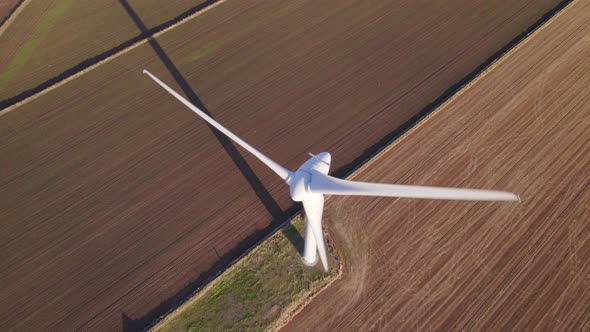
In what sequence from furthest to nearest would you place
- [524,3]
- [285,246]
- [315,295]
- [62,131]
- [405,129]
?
1. [524,3]
2. [62,131]
3. [405,129]
4. [285,246]
5. [315,295]

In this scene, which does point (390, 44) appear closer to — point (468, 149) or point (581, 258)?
point (468, 149)

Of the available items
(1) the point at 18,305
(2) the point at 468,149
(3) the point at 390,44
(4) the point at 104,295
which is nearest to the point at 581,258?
(2) the point at 468,149

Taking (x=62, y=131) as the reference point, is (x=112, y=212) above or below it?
below

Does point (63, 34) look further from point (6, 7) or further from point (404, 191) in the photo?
point (404, 191)

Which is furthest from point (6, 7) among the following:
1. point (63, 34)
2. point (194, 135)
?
point (194, 135)

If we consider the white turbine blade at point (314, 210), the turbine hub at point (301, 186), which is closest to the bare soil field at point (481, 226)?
the white turbine blade at point (314, 210)

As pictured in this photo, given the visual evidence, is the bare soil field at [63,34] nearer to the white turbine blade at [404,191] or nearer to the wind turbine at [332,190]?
the wind turbine at [332,190]
